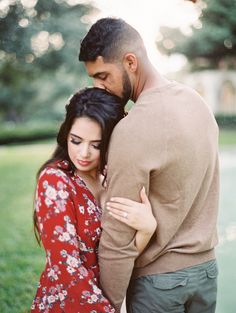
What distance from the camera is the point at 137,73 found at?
192cm

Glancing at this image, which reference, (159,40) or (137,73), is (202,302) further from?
(159,40)

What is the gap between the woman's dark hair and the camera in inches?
78.5

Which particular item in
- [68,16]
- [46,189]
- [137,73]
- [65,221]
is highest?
[68,16]

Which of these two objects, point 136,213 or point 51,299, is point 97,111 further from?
point 51,299

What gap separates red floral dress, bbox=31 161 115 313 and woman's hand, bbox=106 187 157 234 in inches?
7.5

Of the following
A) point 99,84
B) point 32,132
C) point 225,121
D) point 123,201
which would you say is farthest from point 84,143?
point 225,121

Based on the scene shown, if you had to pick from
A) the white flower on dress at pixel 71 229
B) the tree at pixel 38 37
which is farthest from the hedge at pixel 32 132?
the white flower on dress at pixel 71 229

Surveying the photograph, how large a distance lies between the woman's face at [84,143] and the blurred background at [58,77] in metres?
0.61

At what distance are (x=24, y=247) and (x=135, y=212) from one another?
180 inches

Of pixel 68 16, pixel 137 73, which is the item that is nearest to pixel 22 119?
pixel 68 16

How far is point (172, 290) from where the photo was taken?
1.88 m

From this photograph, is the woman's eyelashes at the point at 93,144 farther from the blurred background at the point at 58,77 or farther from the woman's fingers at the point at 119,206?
the blurred background at the point at 58,77

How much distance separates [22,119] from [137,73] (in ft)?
115

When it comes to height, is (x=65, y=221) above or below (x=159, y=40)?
below
